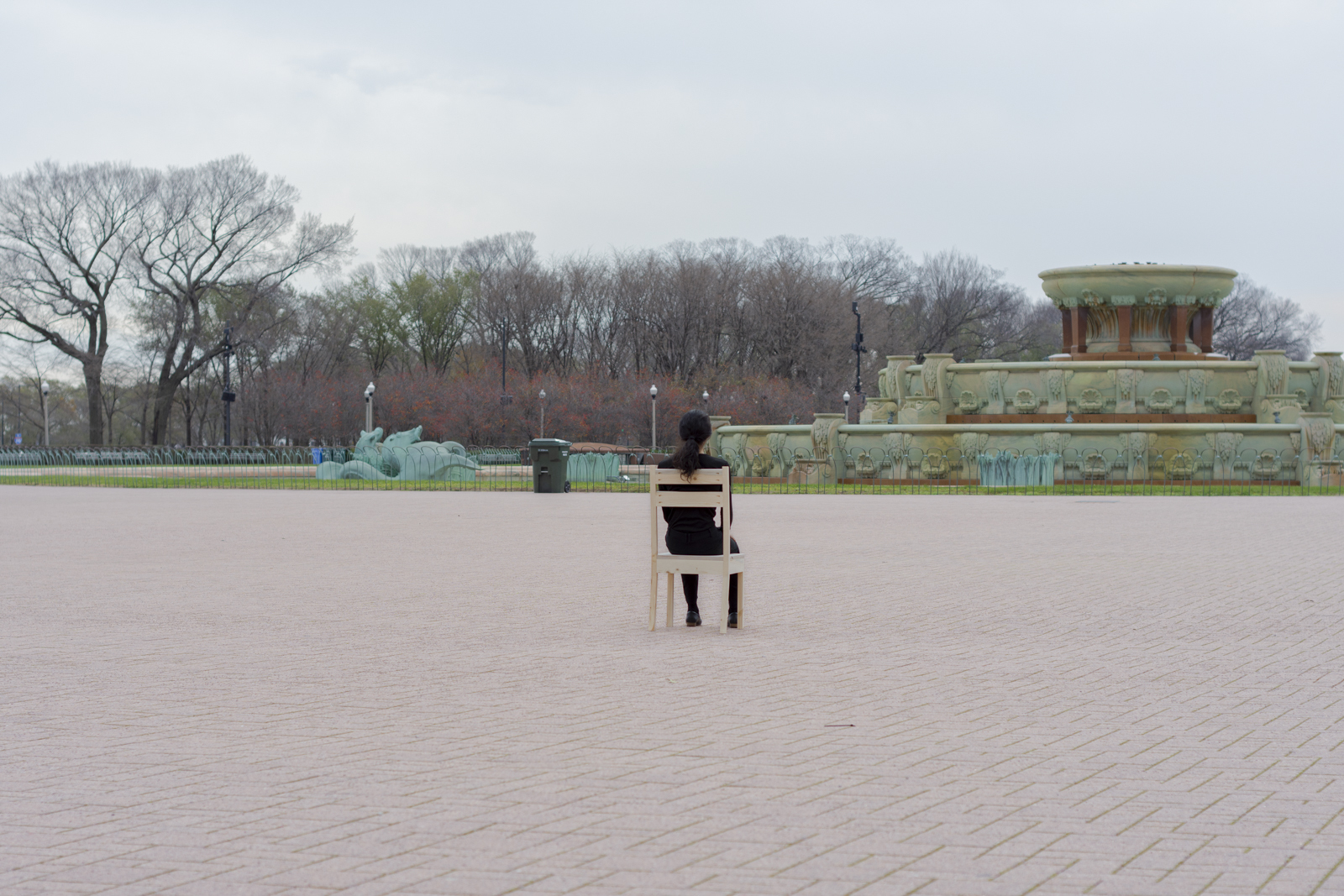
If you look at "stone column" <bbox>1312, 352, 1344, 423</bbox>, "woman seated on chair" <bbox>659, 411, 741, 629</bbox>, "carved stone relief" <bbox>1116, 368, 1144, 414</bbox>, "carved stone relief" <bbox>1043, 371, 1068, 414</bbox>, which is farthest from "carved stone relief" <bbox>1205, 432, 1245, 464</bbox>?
"woman seated on chair" <bbox>659, 411, 741, 629</bbox>

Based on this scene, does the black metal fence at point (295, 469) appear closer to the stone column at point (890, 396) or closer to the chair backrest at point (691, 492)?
the stone column at point (890, 396)

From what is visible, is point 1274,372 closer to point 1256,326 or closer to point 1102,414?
point 1102,414

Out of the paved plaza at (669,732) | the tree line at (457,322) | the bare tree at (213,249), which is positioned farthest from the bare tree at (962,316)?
the paved plaza at (669,732)

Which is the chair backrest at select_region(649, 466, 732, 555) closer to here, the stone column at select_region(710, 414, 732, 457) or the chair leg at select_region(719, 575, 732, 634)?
the chair leg at select_region(719, 575, 732, 634)

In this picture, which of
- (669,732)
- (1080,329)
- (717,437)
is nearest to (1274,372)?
(1080,329)

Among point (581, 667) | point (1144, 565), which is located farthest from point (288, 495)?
point (581, 667)

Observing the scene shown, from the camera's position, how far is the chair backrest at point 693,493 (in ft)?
29.5

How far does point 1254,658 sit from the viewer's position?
776 cm

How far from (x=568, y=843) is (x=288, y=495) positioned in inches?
1039

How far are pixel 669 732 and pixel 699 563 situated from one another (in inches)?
129

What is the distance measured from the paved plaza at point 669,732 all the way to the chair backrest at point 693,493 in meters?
0.81

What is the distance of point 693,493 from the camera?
356 inches

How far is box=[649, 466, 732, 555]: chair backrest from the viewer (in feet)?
29.5

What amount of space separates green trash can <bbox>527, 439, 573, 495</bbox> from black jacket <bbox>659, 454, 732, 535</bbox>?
21126mm
